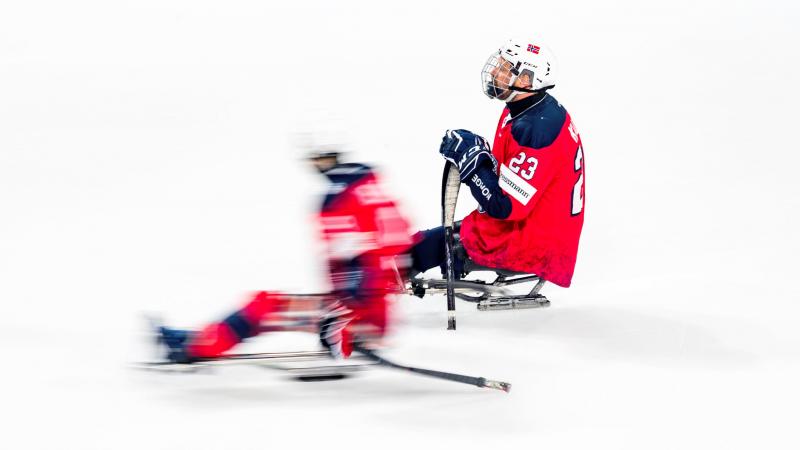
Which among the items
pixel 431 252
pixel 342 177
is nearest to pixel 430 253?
pixel 431 252

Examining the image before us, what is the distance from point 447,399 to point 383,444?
17.9 inches

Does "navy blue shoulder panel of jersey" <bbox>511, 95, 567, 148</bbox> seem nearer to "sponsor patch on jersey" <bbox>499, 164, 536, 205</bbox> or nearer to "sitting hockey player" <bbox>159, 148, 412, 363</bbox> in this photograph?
"sponsor patch on jersey" <bbox>499, 164, 536, 205</bbox>

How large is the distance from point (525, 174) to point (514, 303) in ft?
2.38

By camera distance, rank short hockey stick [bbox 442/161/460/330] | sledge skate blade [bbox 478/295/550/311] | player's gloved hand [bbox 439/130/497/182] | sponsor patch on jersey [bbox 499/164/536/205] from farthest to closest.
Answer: sledge skate blade [bbox 478/295/550/311], short hockey stick [bbox 442/161/460/330], player's gloved hand [bbox 439/130/497/182], sponsor patch on jersey [bbox 499/164/536/205]

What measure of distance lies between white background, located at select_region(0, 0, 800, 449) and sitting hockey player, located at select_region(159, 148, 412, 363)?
175 millimetres

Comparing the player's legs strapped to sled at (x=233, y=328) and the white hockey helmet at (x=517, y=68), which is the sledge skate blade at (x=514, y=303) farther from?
the player's legs strapped to sled at (x=233, y=328)

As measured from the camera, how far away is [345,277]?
439 centimetres

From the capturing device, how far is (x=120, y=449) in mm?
3982

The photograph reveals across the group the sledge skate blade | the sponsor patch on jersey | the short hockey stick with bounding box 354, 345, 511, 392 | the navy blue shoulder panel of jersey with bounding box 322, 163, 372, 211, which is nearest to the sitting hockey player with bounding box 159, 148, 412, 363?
the navy blue shoulder panel of jersey with bounding box 322, 163, 372, 211

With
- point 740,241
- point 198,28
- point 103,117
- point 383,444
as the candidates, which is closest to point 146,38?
point 198,28

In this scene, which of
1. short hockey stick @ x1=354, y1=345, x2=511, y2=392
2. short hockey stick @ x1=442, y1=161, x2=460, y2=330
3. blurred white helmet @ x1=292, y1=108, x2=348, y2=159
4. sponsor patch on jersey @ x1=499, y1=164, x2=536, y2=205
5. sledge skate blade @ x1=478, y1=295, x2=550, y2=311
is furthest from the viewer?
sledge skate blade @ x1=478, y1=295, x2=550, y2=311

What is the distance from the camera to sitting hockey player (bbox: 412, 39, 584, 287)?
204 inches

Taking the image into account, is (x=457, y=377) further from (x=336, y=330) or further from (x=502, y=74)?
(x=502, y=74)

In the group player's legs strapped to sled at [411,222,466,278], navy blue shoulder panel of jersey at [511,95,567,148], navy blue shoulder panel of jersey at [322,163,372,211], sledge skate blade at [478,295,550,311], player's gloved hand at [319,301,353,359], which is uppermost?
navy blue shoulder panel of jersey at [511,95,567,148]
